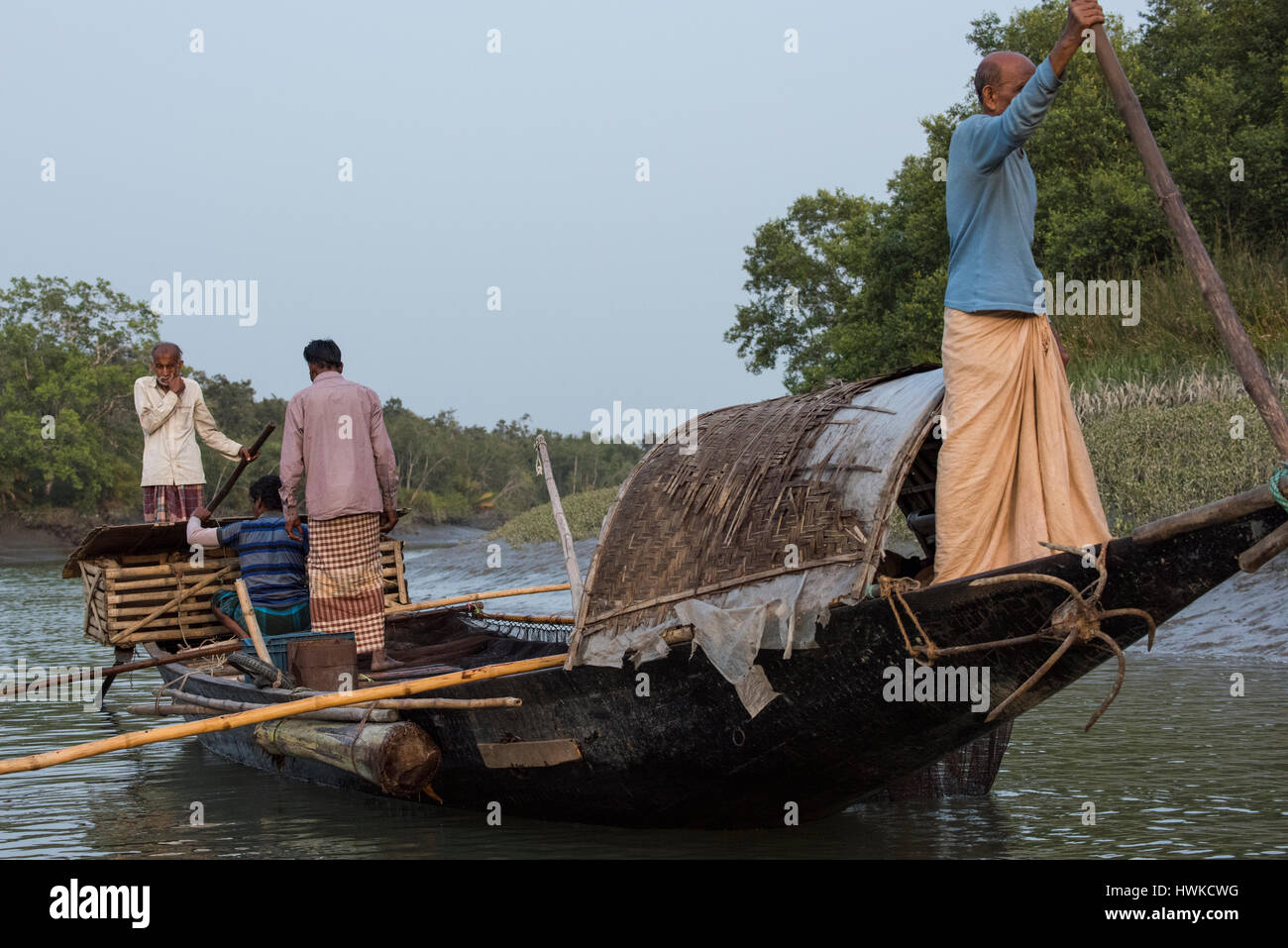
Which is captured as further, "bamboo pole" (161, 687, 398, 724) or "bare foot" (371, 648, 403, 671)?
"bare foot" (371, 648, 403, 671)

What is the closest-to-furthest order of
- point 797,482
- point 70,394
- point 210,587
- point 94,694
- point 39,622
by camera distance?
point 797,482 → point 210,587 → point 94,694 → point 39,622 → point 70,394

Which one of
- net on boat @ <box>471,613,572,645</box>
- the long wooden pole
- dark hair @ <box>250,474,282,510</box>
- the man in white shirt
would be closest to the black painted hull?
the long wooden pole

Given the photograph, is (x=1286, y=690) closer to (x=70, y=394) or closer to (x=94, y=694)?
(x=94, y=694)

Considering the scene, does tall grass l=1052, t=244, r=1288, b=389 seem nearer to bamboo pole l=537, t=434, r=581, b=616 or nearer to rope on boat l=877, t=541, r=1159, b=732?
bamboo pole l=537, t=434, r=581, b=616

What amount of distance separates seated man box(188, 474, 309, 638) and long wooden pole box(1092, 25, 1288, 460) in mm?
4621

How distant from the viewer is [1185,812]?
17.3 feet

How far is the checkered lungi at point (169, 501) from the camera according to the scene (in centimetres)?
800

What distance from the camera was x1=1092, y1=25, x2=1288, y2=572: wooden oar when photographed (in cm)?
327

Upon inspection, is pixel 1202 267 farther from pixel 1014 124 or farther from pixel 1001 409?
pixel 1001 409

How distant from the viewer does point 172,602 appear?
24.6 feet

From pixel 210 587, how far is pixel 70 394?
3667 cm

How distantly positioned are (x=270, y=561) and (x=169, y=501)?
1666 millimetres

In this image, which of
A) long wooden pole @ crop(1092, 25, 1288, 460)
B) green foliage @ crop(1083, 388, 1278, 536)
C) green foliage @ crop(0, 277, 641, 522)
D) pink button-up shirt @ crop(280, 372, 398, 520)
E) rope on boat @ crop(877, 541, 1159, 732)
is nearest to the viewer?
long wooden pole @ crop(1092, 25, 1288, 460)
